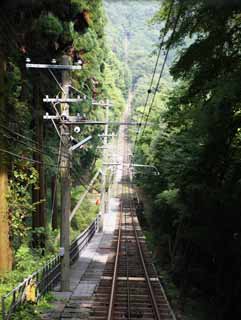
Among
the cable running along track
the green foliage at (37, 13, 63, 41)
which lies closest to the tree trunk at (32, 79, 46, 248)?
the cable running along track

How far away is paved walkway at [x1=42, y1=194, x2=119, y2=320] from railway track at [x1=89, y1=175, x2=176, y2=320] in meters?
0.30

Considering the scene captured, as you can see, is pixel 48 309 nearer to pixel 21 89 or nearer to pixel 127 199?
pixel 21 89

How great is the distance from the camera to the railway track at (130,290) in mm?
13234

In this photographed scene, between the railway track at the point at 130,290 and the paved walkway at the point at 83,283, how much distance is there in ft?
0.98

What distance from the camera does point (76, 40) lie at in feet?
60.5

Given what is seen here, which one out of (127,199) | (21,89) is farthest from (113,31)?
(21,89)

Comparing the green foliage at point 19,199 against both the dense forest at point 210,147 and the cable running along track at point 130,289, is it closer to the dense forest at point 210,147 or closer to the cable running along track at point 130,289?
the cable running along track at point 130,289

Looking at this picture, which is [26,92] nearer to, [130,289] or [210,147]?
[130,289]

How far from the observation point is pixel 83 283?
18172 mm

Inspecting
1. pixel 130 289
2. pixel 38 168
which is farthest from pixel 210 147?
pixel 38 168

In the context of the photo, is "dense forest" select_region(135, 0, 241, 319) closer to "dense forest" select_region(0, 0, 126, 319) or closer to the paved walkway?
the paved walkway

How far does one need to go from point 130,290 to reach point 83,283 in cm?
204

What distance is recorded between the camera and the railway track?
13.2 metres

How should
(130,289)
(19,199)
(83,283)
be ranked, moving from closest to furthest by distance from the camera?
(19,199), (130,289), (83,283)
